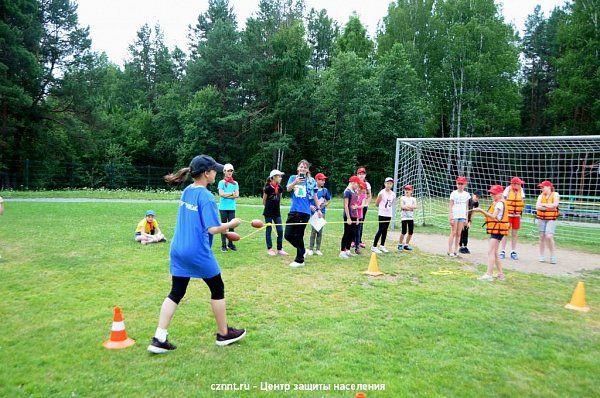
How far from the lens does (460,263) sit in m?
9.30

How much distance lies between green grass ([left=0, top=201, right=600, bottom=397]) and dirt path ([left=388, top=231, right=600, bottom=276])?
679 millimetres

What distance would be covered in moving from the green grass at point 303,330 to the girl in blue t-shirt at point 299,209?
0.48 m

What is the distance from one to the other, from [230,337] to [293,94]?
3265cm

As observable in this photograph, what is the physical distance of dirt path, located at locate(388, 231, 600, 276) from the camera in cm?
900

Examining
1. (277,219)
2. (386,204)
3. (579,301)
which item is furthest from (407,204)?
(579,301)

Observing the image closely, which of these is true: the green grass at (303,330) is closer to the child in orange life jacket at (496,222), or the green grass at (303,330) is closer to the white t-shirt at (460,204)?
the child in orange life jacket at (496,222)

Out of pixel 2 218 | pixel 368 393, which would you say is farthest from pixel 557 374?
pixel 2 218

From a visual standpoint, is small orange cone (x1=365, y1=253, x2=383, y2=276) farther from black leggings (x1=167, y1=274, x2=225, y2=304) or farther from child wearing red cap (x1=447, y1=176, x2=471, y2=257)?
black leggings (x1=167, y1=274, x2=225, y2=304)

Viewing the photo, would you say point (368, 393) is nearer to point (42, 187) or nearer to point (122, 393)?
point (122, 393)

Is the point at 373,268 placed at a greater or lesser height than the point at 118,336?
greater

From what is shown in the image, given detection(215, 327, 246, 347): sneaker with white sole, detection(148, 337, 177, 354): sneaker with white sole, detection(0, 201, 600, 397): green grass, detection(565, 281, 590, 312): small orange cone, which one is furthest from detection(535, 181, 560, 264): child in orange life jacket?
detection(148, 337, 177, 354): sneaker with white sole

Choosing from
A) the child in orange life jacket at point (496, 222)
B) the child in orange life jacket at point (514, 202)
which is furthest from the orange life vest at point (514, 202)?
the child in orange life jacket at point (496, 222)

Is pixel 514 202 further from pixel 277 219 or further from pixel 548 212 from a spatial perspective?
pixel 277 219

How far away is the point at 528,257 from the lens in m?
10.3
